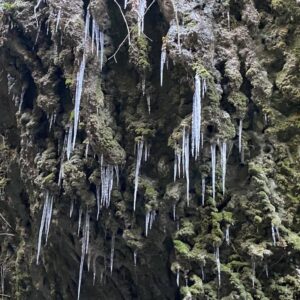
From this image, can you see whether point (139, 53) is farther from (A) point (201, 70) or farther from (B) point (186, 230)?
(B) point (186, 230)

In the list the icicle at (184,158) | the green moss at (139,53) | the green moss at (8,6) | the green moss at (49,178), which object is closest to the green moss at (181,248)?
the icicle at (184,158)

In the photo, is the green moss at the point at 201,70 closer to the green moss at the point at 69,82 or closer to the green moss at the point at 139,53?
the green moss at the point at 139,53

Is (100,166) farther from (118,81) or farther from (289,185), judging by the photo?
(289,185)

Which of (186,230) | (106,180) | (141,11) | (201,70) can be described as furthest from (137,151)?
(141,11)

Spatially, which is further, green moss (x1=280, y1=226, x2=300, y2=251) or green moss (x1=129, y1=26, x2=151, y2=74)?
green moss (x1=129, y1=26, x2=151, y2=74)

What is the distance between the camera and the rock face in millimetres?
3930

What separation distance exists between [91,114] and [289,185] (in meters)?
1.74

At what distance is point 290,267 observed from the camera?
3781 millimetres

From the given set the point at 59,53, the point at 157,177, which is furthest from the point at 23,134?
the point at 157,177

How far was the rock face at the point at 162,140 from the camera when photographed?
3.93 metres

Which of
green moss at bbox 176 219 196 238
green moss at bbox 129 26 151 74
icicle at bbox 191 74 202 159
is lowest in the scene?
green moss at bbox 176 219 196 238

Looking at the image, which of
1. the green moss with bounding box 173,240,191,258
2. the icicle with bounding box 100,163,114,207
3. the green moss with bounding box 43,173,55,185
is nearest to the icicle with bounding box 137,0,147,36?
the icicle with bounding box 100,163,114,207

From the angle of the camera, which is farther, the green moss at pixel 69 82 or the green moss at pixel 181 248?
the green moss at pixel 69 82

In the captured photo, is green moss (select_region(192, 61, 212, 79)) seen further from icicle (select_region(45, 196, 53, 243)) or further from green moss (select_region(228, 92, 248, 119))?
icicle (select_region(45, 196, 53, 243))
